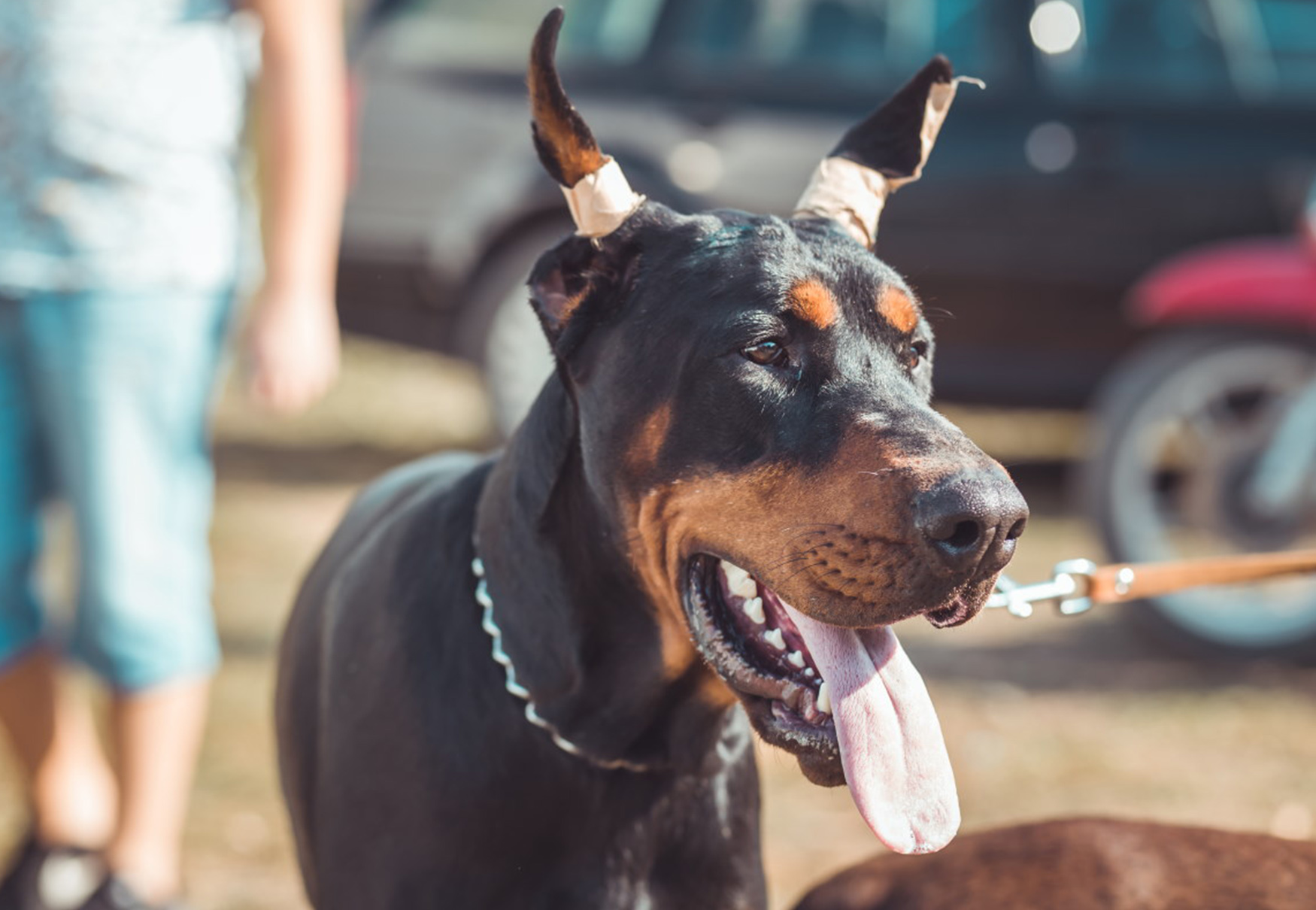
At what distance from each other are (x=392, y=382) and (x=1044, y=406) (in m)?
4.63

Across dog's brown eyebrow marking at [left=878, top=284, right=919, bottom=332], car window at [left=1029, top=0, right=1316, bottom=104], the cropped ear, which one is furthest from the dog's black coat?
car window at [left=1029, top=0, right=1316, bottom=104]

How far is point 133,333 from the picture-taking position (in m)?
3.11

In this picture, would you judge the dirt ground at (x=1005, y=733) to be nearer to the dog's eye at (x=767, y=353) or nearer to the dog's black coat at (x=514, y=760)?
the dog's black coat at (x=514, y=760)

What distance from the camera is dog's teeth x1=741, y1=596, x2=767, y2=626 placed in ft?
7.32

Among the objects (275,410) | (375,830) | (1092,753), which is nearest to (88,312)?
(275,410)

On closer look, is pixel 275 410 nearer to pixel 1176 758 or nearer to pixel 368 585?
pixel 368 585

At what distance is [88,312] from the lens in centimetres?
309

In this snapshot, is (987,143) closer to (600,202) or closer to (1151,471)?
(1151,471)

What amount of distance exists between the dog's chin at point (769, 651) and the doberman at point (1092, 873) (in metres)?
0.35

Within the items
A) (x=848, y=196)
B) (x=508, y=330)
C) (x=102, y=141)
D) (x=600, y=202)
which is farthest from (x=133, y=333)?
(x=508, y=330)

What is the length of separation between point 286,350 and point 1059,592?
5.16 feet

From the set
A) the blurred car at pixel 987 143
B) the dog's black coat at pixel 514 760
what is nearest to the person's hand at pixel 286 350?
the dog's black coat at pixel 514 760

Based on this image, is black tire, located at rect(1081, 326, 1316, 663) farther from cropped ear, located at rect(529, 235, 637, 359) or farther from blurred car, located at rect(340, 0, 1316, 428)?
cropped ear, located at rect(529, 235, 637, 359)

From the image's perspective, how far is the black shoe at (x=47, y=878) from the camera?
11.0ft
